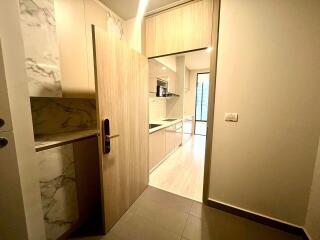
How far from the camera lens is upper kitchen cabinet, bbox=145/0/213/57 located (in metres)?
1.53

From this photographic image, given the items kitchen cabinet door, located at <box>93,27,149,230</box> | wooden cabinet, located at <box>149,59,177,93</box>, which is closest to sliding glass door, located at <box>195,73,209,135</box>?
wooden cabinet, located at <box>149,59,177,93</box>

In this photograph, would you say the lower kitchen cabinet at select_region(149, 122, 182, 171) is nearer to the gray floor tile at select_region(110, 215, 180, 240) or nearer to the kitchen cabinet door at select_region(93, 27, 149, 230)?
the kitchen cabinet door at select_region(93, 27, 149, 230)

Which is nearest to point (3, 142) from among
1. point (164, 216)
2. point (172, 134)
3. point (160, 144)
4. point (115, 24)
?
point (164, 216)

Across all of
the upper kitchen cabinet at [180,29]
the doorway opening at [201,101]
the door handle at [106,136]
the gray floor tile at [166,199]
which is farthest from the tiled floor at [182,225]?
the doorway opening at [201,101]

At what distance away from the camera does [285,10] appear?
3.93 feet

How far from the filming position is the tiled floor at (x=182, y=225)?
1.35m

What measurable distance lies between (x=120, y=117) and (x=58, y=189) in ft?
2.59

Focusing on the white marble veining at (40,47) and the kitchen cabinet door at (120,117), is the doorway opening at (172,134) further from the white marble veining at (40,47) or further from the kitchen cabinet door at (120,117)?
the white marble veining at (40,47)

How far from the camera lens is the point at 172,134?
10.6 ft

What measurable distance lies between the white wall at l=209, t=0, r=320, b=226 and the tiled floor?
198 millimetres

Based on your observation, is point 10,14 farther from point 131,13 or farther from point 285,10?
point 285,10

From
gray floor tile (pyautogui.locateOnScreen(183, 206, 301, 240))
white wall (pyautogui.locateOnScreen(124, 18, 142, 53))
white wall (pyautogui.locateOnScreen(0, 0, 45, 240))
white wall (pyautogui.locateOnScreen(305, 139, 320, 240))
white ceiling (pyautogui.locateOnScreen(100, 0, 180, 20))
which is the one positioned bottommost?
gray floor tile (pyautogui.locateOnScreen(183, 206, 301, 240))

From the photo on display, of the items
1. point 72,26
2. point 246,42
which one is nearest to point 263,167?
point 246,42

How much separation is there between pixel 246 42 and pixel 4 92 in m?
1.91
